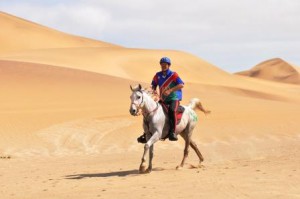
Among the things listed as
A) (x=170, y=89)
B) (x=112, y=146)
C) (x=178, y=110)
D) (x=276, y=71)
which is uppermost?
(x=276, y=71)

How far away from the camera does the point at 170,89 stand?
12.3 meters

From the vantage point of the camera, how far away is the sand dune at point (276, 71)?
151 metres

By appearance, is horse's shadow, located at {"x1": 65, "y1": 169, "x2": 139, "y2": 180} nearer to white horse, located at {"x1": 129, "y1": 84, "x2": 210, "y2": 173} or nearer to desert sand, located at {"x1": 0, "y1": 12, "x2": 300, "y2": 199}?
desert sand, located at {"x1": 0, "y1": 12, "x2": 300, "y2": 199}

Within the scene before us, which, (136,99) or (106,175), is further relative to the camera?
(106,175)

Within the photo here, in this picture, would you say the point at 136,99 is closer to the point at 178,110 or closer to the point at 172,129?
the point at 172,129

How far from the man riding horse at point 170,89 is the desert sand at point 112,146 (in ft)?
3.38

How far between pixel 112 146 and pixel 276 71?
151 metres

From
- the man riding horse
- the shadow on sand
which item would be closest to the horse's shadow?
the shadow on sand

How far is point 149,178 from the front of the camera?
36.7 ft

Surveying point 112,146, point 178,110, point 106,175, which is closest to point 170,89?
point 178,110

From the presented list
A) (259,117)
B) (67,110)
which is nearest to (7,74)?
(67,110)

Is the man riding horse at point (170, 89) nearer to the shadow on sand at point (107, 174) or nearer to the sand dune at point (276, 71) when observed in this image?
the shadow on sand at point (107, 174)

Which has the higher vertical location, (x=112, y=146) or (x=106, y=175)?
(x=106, y=175)

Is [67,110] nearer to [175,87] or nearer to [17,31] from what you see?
[175,87]
